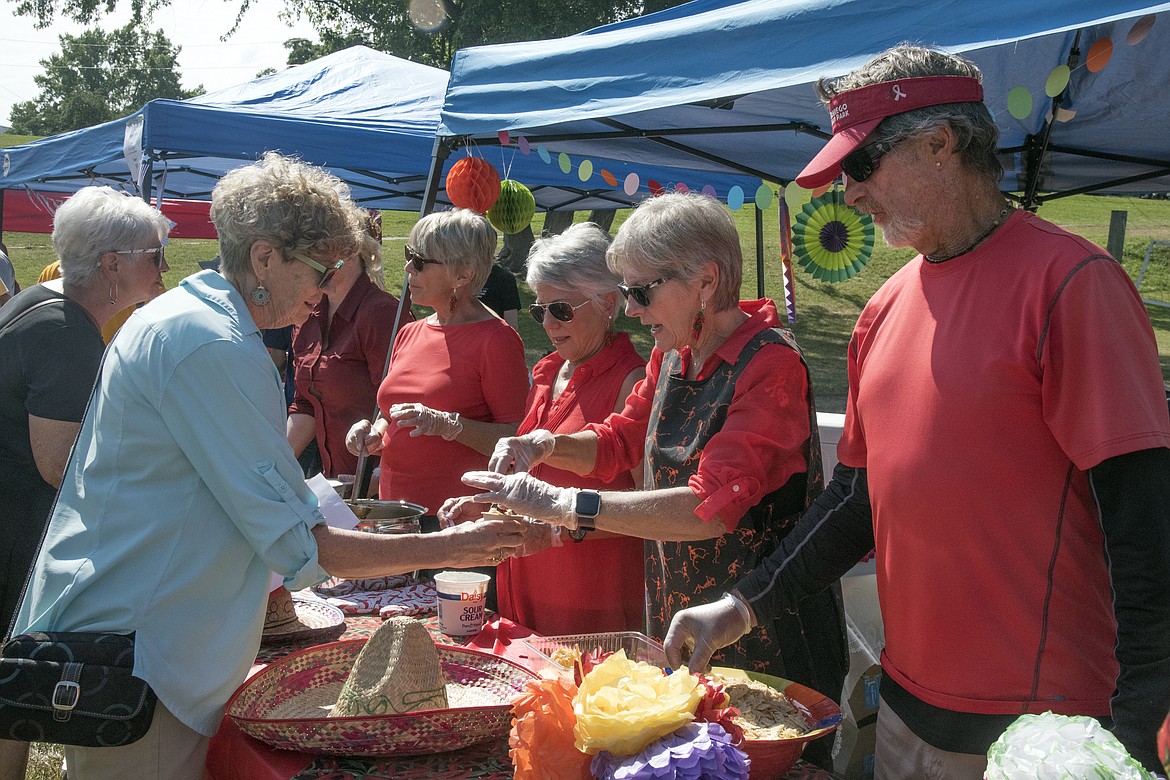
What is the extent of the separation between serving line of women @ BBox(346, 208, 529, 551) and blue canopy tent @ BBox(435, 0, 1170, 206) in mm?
524

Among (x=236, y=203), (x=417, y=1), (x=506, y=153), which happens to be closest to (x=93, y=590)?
(x=236, y=203)

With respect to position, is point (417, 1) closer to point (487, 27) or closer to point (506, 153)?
point (487, 27)

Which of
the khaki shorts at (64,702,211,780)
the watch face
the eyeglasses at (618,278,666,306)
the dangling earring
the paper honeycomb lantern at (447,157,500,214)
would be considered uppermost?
the paper honeycomb lantern at (447,157,500,214)

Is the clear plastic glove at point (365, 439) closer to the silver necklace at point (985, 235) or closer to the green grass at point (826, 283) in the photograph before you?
the silver necklace at point (985, 235)

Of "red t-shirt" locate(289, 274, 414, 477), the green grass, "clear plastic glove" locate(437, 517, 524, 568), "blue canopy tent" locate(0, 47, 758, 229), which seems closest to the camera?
"clear plastic glove" locate(437, 517, 524, 568)

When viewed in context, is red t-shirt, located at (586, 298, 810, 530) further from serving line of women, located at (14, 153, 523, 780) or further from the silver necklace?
serving line of women, located at (14, 153, 523, 780)

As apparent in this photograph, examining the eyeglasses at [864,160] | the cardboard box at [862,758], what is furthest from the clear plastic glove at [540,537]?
the cardboard box at [862,758]

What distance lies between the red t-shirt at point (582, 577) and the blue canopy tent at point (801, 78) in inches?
36.2

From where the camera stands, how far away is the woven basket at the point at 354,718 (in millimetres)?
1560

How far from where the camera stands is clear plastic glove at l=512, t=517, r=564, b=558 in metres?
2.16

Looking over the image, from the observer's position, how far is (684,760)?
3.65 feet

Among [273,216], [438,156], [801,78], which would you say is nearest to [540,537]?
[273,216]

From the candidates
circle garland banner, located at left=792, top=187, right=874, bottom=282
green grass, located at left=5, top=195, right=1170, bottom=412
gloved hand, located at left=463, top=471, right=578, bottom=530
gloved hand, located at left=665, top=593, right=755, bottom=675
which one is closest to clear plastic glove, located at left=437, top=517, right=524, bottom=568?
gloved hand, located at left=463, top=471, right=578, bottom=530

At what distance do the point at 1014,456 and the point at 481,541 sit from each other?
3.43ft
